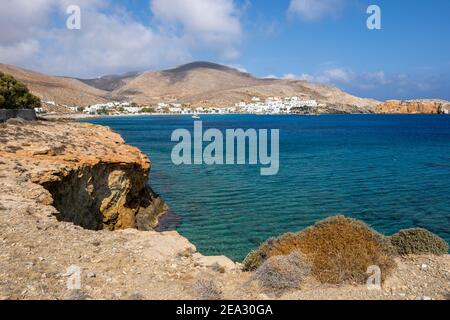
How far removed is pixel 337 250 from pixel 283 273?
1475 mm

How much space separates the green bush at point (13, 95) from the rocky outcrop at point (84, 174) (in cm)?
1383

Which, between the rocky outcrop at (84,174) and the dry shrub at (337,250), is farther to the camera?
the rocky outcrop at (84,174)

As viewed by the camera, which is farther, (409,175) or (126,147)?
(409,175)

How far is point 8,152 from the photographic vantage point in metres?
15.1

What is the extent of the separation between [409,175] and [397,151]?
1872 centimetres

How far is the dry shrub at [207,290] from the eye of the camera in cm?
705

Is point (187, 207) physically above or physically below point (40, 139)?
below

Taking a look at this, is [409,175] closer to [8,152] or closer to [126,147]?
[126,147]

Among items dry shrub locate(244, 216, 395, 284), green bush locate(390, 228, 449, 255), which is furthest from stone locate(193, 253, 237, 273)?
green bush locate(390, 228, 449, 255)

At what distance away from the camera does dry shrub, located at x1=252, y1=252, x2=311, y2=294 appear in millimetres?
7496

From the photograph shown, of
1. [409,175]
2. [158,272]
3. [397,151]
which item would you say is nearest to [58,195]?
[158,272]
